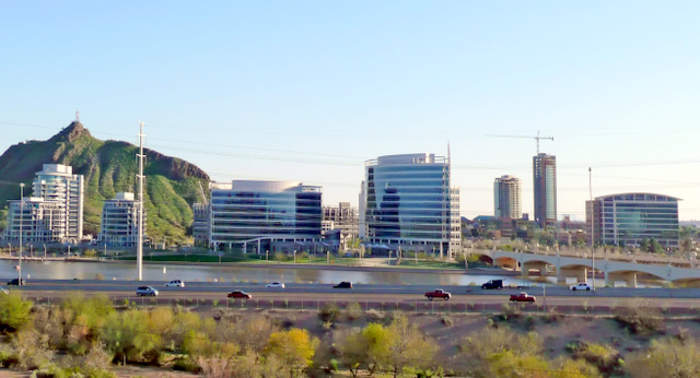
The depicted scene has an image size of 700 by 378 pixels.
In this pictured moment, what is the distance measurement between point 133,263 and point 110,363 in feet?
232

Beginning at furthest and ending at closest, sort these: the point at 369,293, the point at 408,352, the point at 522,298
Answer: the point at 369,293 → the point at 522,298 → the point at 408,352

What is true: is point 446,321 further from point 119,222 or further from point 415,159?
point 119,222

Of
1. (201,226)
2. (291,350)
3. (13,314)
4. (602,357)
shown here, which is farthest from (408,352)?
(201,226)

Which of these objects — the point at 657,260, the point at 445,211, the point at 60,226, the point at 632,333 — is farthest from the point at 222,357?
the point at 60,226

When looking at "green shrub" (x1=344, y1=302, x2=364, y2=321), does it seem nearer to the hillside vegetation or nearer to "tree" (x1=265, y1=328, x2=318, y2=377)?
"tree" (x1=265, y1=328, x2=318, y2=377)

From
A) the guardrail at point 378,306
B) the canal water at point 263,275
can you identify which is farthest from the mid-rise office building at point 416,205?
the guardrail at point 378,306

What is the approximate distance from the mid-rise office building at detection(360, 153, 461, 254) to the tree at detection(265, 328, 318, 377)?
7765 cm

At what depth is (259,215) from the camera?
106 meters

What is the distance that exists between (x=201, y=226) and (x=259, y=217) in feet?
94.5

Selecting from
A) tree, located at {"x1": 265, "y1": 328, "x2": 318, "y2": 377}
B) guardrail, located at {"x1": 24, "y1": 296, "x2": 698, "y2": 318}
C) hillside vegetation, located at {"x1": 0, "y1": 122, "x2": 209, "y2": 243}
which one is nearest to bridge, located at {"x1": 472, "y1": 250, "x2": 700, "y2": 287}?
guardrail, located at {"x1": 24, "y1": 296, "x2": 698, "y2": 318}

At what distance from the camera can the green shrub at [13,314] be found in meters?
27.4

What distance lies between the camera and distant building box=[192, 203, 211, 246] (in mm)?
117725

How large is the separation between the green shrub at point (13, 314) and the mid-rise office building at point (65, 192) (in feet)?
330

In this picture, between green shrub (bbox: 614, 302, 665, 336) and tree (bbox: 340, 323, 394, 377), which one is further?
green shrub (bbox: 614, 302, 665, 336)
